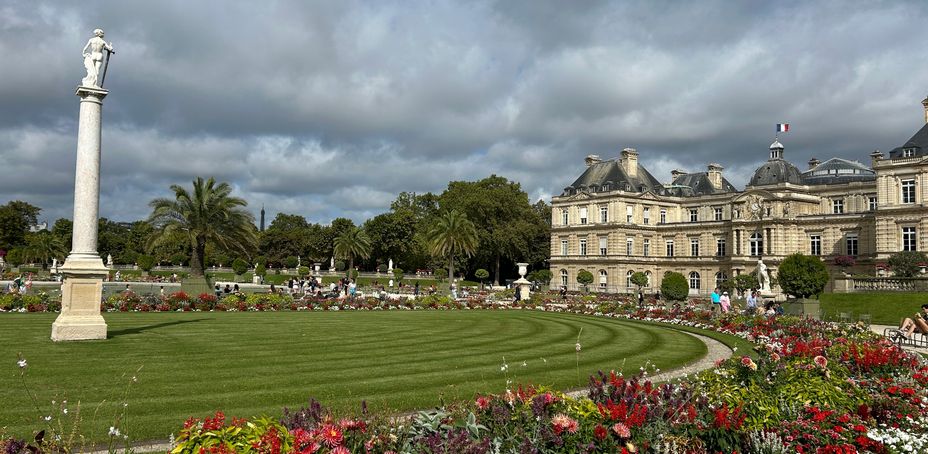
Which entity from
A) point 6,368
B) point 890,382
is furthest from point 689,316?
point 6,368

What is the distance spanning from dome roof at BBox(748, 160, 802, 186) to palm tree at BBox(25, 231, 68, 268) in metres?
88.8

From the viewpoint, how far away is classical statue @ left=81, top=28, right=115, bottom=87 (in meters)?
17.7

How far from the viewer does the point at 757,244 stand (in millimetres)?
68500

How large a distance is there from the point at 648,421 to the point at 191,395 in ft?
25.2

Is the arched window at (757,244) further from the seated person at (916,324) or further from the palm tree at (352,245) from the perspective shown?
the seated person at (916,324)

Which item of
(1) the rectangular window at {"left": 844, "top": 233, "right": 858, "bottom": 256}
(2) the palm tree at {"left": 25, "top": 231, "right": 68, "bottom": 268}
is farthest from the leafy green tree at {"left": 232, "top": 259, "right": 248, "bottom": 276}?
(1) the rectangular window at {"left": 844, "top": 233, "right": 858, "bottom": 256}

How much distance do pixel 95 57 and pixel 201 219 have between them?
91.7 feet

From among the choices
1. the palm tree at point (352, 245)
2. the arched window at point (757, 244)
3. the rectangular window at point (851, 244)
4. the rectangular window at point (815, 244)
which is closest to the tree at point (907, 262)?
the rectangular window at point (851, 244)

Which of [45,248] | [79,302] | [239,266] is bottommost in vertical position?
[79,302]

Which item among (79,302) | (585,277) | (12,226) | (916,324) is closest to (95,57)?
(79,302)

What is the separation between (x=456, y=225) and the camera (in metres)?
64.8

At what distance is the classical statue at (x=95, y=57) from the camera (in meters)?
17.7

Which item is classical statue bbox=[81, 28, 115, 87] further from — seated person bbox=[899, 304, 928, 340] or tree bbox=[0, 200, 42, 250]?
tree bbox=[0, 200, 42, 250]

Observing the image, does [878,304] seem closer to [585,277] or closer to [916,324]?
[916,324]
